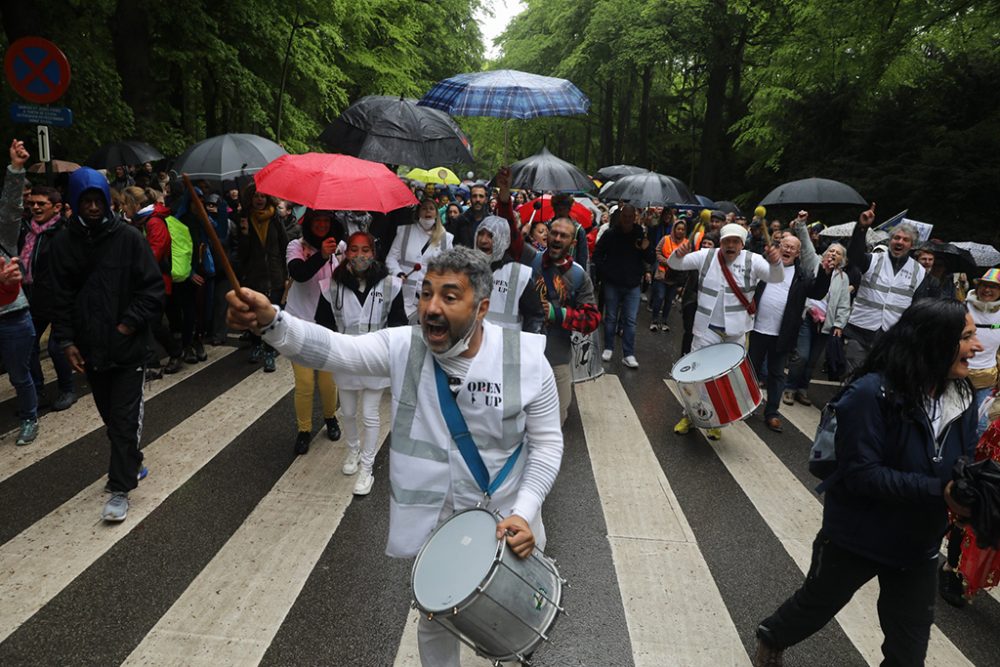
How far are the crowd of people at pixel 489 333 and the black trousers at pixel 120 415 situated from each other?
0.6 inches

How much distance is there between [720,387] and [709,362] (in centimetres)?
35

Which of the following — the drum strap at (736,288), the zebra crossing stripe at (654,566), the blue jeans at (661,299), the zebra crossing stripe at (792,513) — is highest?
the drum strap at (736,288)

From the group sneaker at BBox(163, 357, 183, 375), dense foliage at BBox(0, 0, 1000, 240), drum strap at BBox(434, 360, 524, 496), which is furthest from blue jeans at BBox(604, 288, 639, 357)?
drum strap at BBox(434, 360, 524, 496)

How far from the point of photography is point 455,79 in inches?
282

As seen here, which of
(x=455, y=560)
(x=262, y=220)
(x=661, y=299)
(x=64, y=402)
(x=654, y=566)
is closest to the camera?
(x=455, y=560)

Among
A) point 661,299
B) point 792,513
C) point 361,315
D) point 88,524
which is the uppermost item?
point 361,315

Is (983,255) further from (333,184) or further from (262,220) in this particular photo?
(262,220)

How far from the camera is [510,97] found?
6.54 meters

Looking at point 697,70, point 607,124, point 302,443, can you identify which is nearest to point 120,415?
point 302,443

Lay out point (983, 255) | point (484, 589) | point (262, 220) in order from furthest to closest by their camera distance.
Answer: point (983, 255), point (262, 220), point (484, 589)

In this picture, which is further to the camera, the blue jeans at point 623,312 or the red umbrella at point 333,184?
the blue jeans at point 623,312

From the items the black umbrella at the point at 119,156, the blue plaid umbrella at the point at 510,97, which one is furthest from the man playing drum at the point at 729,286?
the black umbrella at the point at 119,156

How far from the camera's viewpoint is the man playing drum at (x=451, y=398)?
2.49m

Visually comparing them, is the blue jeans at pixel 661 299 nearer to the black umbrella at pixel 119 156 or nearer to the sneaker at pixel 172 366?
the sneaker at pixel 172 366
